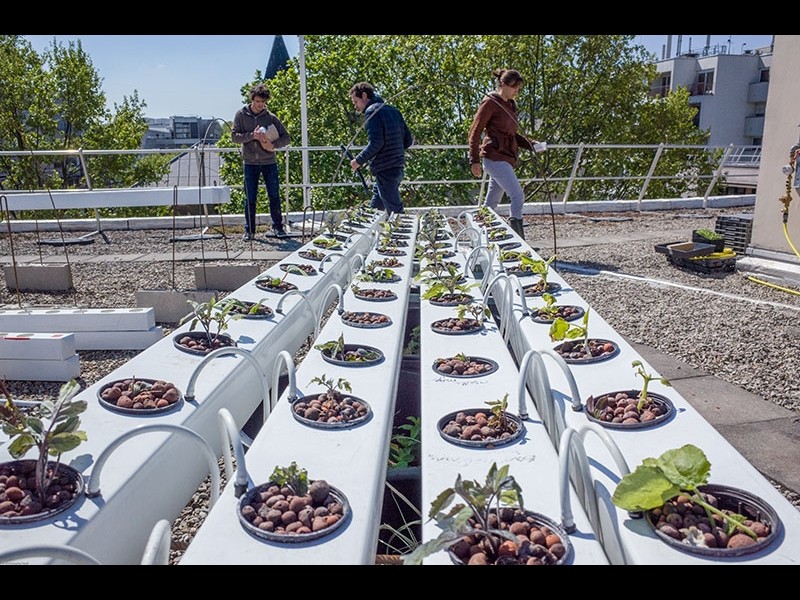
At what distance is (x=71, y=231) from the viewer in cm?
995

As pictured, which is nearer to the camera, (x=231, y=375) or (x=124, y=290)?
(x=231, y=375)

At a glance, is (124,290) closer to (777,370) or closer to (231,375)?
(231,375)

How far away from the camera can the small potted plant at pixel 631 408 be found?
212cm

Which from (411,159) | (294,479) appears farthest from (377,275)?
(411,159)

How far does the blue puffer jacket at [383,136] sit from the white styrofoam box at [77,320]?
2788mm

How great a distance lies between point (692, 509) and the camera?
1.60m

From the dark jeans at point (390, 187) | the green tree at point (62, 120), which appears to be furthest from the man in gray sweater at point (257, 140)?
the green tree at point (62, 120)

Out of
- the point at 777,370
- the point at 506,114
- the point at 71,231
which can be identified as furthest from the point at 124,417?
the point at 71,231

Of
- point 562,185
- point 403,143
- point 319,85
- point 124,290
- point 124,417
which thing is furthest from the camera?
point 562,185

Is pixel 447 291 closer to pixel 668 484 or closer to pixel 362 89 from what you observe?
pixel 668 484

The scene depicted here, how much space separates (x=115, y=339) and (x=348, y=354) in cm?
236

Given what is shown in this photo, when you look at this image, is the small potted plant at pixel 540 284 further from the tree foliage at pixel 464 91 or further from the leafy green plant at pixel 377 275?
the tree foliage at pixel 464 91
